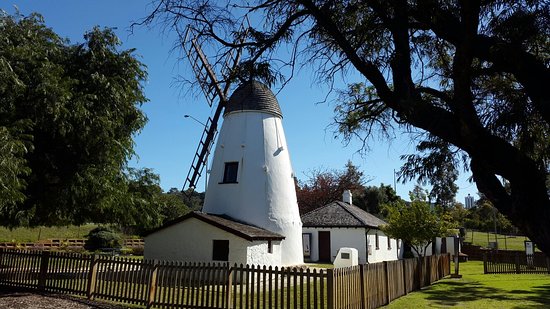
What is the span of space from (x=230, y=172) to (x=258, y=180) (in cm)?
171

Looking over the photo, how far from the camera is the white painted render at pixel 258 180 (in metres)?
22.7

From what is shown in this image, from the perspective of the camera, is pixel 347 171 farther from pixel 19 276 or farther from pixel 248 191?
pixel 19 276

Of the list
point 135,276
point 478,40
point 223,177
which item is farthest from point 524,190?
point 223,177

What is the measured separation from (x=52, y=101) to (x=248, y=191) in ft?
39.6

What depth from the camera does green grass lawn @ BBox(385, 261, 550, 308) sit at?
13.5 meters

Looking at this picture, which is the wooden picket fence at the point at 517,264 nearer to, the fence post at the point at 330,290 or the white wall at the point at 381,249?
the white wall at the point at 381,249

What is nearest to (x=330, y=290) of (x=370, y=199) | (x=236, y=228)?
(x=236, y=228)

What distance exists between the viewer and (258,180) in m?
23.1

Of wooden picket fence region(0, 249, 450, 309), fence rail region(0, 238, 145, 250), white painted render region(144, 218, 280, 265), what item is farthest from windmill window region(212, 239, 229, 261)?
fence rail region(0, 238, 145, 250)

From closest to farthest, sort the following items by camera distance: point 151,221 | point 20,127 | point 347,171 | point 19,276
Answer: point 20,127
point 19,276
point 151,221
point 347,171

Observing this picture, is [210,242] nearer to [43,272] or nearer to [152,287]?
[43,272]

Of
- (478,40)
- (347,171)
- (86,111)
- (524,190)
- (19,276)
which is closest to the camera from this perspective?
(524,190)

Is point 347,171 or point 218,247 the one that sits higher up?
point 347,171

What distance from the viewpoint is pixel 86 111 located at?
13438mm
